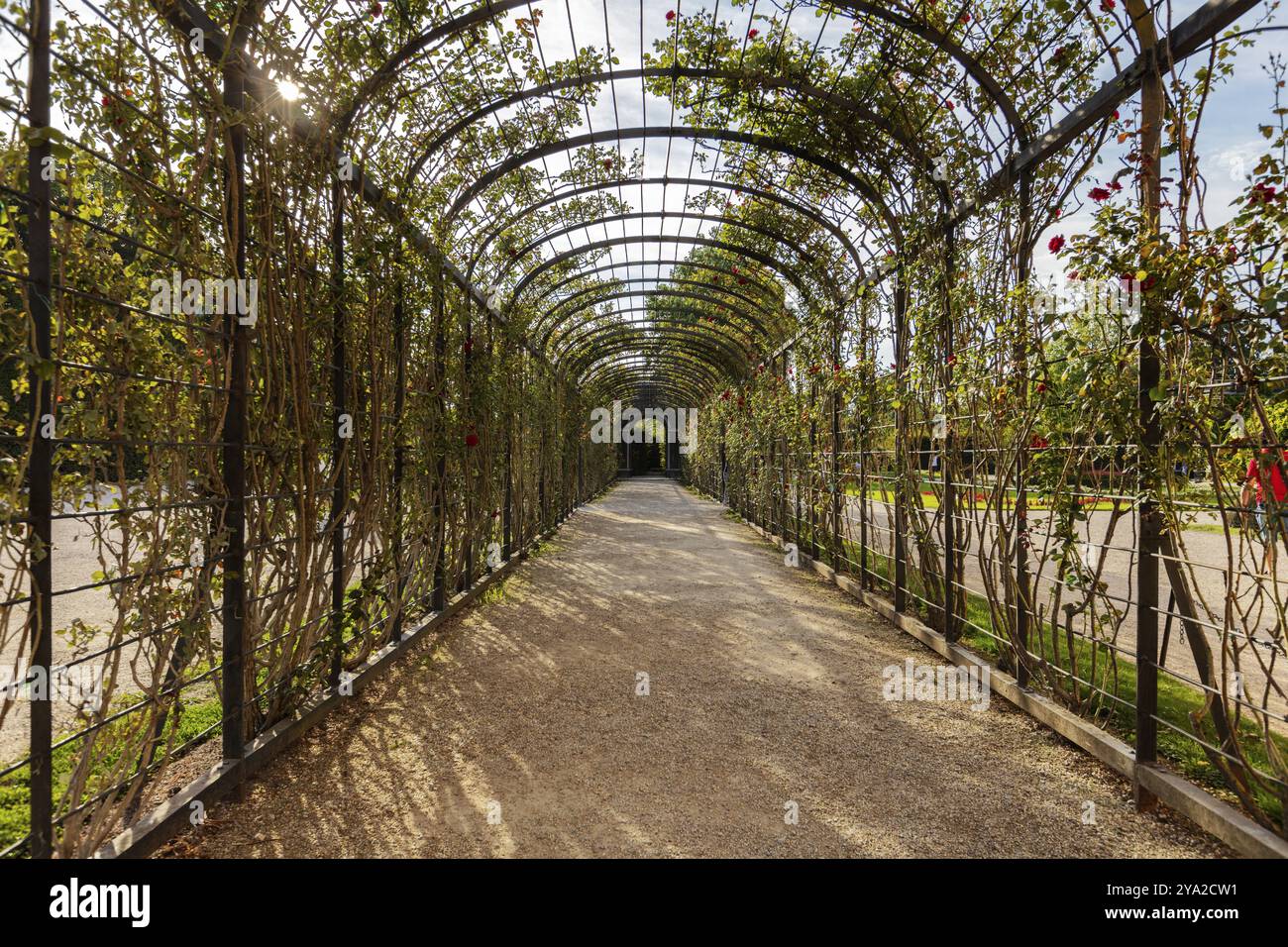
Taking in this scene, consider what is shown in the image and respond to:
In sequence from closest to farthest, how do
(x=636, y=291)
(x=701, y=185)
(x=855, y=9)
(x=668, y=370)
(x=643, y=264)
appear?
(x=855, y=9)
(x=701, y=185)
(x=643, y=264)
(x=636, y=291)
(x=668, y=370)

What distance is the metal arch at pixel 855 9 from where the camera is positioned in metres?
3.42

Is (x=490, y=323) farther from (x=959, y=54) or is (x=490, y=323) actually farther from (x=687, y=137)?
(x=959, y=54)

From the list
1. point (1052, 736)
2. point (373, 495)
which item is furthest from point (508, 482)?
point (1052, 736)

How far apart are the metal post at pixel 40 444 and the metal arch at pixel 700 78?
109 inches

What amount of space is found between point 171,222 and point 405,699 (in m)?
2.40

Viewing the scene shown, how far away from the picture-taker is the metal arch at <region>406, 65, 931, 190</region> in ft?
14.3

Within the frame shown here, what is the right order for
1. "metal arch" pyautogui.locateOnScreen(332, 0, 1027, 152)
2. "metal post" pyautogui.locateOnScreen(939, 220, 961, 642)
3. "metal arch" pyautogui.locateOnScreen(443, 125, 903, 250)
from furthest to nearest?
"metal arch" pyautogui.locateOnScreen(443, 125, 903, 250) → "metal post" pyautogui.locateOnScreen(939, 220, 961, 642) → "metal arch" pyautogui.locateOnScreen(332, 0, 1027, 152)

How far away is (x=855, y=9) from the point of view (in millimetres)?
3703

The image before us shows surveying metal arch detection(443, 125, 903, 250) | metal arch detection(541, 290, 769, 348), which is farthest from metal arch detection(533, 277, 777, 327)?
metal arch detection(443, 125, 903, 250)

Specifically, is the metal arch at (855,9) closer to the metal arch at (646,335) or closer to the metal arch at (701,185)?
the metal arch at (701,185)

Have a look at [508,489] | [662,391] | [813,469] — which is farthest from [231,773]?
[662,391]

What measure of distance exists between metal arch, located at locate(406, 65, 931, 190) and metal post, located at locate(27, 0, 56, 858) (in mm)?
2777

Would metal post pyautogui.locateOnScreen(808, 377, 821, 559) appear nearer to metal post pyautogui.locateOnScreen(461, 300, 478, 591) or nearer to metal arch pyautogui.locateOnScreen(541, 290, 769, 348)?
metal arch pyautogui.locateOnScreen(541, 290, 769, 348)

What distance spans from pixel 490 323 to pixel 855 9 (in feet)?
12.6
